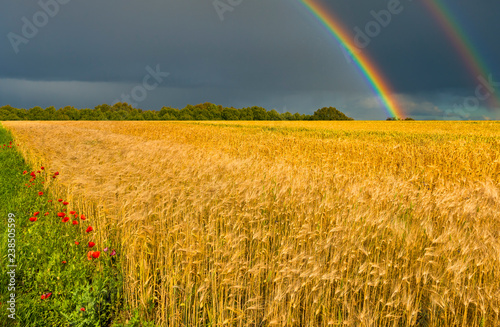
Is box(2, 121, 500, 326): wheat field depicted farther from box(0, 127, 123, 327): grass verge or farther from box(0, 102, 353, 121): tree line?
box(0, 102, 353, 121): tree line

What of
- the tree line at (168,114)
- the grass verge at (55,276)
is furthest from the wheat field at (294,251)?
the tree line at (168,114)

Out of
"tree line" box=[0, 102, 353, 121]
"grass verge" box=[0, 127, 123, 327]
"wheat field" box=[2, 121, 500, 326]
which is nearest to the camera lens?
"wheat field" box=[2, 121, 500, 326]

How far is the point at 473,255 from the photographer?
2.82 metres

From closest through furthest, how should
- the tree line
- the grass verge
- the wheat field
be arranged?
the wheat field → the grass verge → the tree line

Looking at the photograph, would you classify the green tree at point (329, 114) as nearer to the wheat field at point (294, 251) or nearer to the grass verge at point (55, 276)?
the wheat field at point (294, 251)

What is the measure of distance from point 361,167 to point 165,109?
78558mm

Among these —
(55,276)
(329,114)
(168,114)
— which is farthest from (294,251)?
(329,114)

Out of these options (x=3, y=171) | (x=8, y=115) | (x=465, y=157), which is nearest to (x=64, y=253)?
(x=3, y=171)

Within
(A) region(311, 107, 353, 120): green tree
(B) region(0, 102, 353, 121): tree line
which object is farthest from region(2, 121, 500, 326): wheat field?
(A) region(311, 107, 353, 120): green tree

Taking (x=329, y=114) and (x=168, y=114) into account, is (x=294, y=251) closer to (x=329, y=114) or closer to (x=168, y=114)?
(x=168, y=114)

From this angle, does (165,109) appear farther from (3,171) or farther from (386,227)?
(386,227)

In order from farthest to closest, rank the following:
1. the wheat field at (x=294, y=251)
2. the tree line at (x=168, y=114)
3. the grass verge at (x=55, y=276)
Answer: the tree line at (x=168, y=114) < the grass verge at (x=55, y=276) < the wheat field at (x=294, y=251)

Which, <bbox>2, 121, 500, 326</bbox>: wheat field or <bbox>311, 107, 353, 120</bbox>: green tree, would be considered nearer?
<bbox>2, 121, 500, 326</bbox>: wheat field

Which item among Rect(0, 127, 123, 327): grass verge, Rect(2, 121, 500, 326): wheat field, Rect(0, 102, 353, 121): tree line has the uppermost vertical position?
Rect(0, 102, 353, 121): tree line
